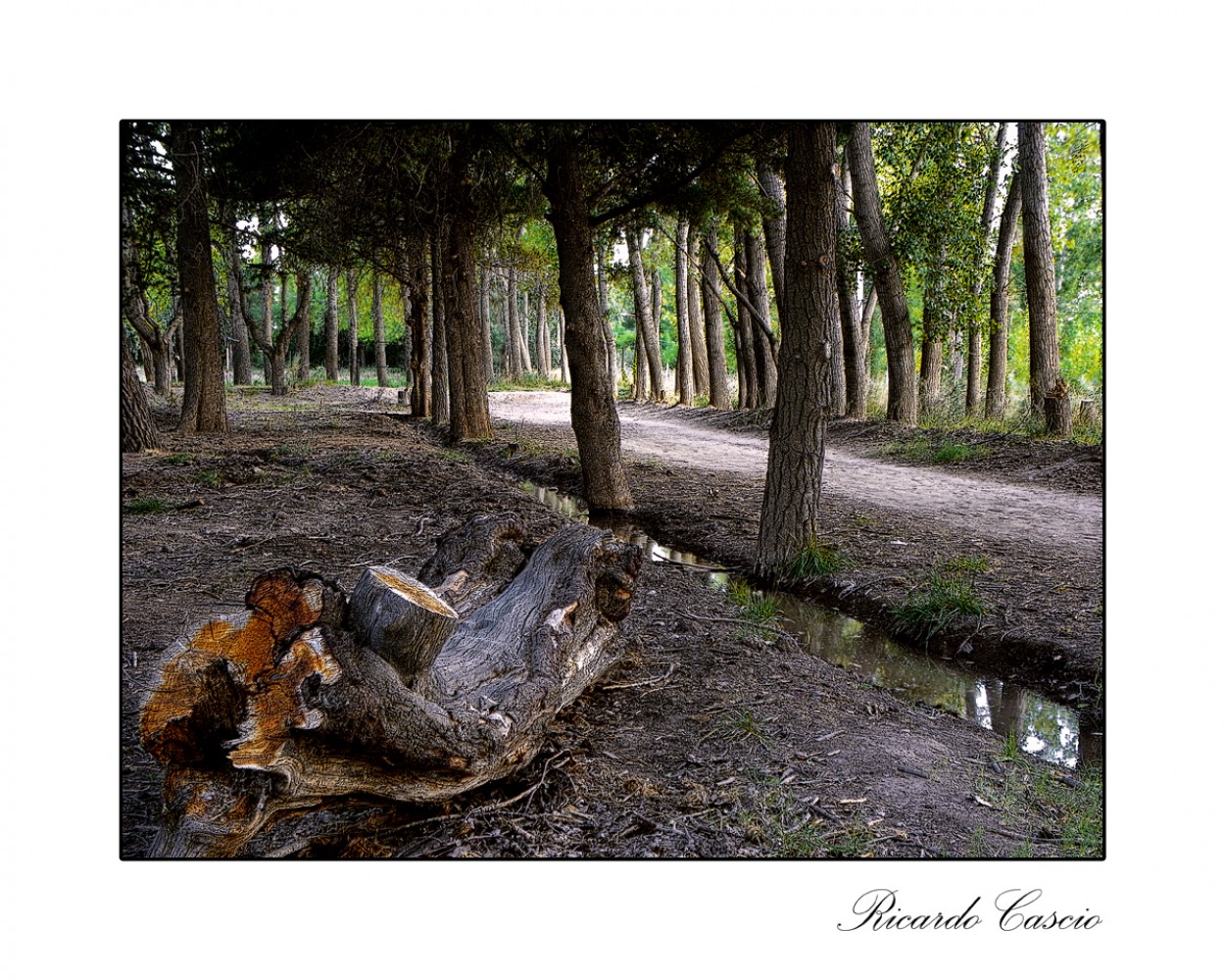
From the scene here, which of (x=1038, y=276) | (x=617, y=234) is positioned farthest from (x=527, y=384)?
(x=1038, y=276)

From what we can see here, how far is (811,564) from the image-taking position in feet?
22.5

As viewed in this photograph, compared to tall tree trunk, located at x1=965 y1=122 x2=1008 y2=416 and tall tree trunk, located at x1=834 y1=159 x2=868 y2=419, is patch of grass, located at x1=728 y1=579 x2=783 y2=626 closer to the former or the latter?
tall tree trunk, located at x1=965 y1=122 x2=1008 y2=416

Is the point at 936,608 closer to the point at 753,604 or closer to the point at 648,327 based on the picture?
the point at 753,604

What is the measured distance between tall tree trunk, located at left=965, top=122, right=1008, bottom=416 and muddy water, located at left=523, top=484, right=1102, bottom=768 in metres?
10.5

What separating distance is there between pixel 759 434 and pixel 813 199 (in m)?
11.8

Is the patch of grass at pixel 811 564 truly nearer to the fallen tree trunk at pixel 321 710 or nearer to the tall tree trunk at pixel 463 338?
the fallen tree trunk at pixel 321 710

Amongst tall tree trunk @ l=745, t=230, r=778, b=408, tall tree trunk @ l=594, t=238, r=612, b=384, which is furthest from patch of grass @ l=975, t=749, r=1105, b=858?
tall tree trunk @ l=745, t=230, r=778, b=408

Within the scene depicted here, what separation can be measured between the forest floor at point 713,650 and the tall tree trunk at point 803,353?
1.83 ft

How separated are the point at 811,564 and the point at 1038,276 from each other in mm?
8740

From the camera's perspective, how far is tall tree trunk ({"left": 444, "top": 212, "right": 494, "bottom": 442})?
14.4m

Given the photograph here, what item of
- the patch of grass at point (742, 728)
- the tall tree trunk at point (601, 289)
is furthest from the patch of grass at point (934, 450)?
the patch of grass at point (742, 728)

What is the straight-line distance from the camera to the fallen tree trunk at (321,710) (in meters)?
2.39
